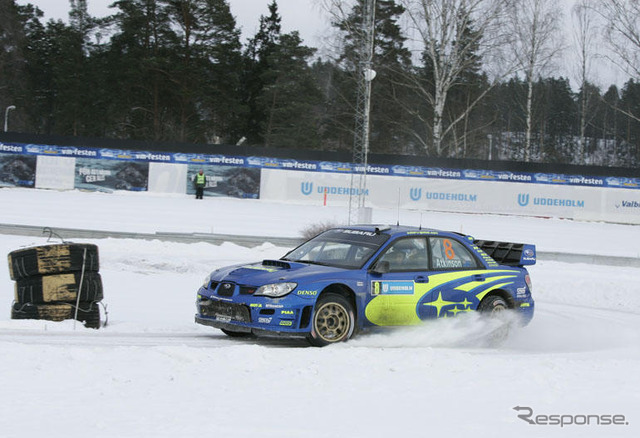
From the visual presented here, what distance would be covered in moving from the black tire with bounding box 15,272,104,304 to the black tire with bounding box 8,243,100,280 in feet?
0.23

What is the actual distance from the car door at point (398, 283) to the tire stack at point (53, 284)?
331 centimetres

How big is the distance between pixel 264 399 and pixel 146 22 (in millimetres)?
55731

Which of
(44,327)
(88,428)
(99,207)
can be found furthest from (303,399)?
(99,207)

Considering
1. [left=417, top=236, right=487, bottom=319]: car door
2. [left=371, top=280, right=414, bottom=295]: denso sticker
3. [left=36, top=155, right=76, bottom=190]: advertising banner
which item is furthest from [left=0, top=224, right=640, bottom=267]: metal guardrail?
[left=36, top=155, right=76, bottom=190]: advertising banner

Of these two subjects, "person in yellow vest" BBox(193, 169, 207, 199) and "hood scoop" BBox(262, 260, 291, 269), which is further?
"person in yellow vest" BBox(193, 169, 207, 199)

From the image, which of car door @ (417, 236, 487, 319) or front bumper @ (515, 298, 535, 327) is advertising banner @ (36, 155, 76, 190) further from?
front bumper @ (515, 298, 535, 327)

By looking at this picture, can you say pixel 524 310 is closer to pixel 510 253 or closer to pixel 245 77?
pixel 510 253

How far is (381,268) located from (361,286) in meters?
0.33

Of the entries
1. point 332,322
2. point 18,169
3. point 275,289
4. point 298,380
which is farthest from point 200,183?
point 298,380

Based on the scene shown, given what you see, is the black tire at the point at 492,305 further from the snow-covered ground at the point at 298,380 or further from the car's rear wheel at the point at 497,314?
the snow-covered ground at the point at 298,380

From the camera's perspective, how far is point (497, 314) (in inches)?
374

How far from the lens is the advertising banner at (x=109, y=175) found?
36844 mm

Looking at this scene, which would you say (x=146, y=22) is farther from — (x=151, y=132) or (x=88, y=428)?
(x=88, y=428)

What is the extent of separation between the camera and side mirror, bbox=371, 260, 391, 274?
8577 mm
